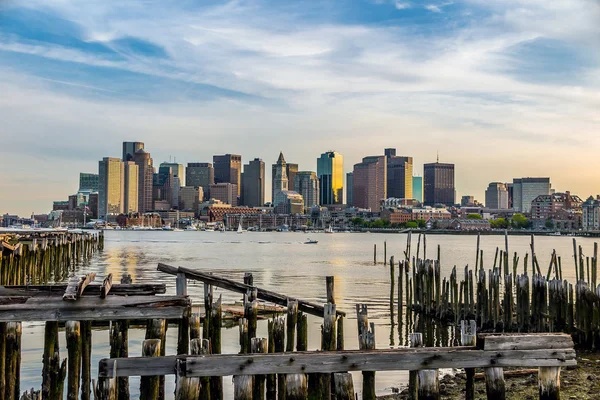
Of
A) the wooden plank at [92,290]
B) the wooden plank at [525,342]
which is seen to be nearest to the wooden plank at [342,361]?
the wooden plank at [525,342]

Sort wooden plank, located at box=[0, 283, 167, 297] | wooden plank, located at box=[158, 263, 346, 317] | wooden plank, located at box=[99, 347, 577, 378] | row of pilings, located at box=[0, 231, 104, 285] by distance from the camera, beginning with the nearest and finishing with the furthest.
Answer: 1. wooden plank, located at box=[99, 347, 577, 378]
2. wooden plank, located at box=[0, 283, 167, 297]
3. wooden plank, located at box=[158, 263, 346, 317]
4. row of pilings, located at box=[0, 231, 104, 285]

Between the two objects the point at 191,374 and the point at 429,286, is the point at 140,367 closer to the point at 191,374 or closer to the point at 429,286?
the point at 191,374

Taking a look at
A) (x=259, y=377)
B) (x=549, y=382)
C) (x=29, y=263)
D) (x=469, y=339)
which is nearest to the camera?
(x=549, y=382)

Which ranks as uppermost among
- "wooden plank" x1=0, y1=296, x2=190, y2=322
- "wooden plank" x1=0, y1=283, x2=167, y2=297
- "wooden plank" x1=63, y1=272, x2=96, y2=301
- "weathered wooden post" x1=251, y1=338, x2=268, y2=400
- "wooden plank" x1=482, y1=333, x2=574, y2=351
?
"wooden plank" x1=63, y1=272, x2=96, y2=301

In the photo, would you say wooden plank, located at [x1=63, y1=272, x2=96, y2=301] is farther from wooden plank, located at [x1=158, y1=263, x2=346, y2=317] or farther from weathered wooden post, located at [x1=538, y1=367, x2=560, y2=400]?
weathered wooden post, located at [x1=538, y1=367, x2=560, y2=400]

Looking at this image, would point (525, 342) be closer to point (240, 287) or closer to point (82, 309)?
point (82, 309)

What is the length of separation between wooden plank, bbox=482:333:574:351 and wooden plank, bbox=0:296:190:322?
4.52m

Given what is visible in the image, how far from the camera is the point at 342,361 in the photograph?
→ 831cm

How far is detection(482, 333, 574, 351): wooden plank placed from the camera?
8.38 metres

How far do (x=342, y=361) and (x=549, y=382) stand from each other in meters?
2.69

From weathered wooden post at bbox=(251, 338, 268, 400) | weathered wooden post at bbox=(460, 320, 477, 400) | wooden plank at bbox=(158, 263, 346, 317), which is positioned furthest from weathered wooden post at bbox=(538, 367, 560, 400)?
wooden plank at bbox=(158, 263, 346, 317)

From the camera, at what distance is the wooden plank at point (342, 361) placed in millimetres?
7984

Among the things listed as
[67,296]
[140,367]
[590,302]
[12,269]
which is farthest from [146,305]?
[12,269]

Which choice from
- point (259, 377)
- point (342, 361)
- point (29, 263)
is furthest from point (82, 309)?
point (29, 263)
